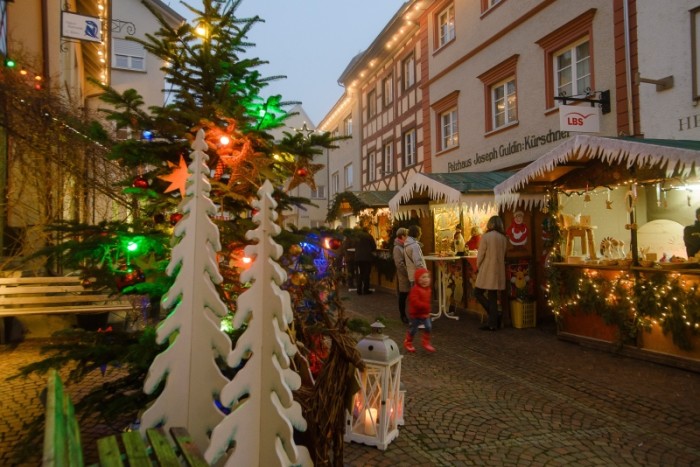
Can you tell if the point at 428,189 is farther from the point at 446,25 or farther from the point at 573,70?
the point at 446,25

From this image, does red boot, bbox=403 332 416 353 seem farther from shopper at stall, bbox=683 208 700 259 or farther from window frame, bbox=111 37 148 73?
window frame, bbox=111 37 148 73

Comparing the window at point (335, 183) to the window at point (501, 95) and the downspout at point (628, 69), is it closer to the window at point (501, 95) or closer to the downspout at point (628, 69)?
the window at point (501, 95)

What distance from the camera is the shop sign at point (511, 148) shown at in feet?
34.3

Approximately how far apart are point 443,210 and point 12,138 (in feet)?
28.6

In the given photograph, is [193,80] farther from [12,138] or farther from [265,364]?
[12,138]

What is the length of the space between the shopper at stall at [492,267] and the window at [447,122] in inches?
268

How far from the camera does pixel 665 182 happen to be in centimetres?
671

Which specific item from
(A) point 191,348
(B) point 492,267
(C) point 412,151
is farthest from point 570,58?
(A) point 191,348

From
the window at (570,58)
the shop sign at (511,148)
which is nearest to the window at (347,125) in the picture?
the shop sign at (511,148)

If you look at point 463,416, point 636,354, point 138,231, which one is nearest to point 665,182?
point 636,354

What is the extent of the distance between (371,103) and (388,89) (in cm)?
226

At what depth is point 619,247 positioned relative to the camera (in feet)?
24.6

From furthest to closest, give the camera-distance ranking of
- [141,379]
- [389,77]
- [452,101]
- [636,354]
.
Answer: [389,77] → [452,101] → [636,354] → [141,379]

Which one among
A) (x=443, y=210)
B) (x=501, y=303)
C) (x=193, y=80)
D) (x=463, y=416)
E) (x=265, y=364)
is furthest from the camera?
(x=443, y=210)
